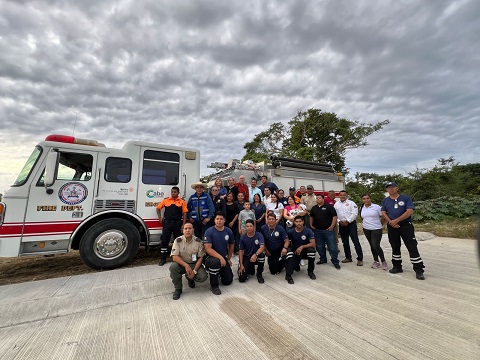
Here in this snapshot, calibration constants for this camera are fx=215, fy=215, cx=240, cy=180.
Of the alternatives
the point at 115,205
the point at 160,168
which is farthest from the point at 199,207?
the point at 115,205

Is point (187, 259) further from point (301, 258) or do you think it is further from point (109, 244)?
point (301, 258)

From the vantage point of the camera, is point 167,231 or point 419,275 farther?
point 167,231

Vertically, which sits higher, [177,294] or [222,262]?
[222,262]

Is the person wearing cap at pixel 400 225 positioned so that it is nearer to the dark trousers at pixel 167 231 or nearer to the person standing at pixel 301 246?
the person standing at pixel 301 246

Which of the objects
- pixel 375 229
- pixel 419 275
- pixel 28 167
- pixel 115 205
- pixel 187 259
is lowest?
pixel 419 275

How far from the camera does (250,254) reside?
12.9 feet

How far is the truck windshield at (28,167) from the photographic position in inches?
157

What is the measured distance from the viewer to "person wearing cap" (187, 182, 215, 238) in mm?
4895

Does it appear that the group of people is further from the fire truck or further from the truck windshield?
the truck windshield

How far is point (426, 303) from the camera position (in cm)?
291

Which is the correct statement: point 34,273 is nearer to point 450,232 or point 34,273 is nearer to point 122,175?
point 122,175

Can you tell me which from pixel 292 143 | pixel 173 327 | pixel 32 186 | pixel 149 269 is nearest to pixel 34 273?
pixel 32 186

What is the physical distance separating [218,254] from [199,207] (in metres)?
1.63

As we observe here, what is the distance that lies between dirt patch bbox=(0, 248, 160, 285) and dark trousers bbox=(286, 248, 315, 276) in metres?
3.15
